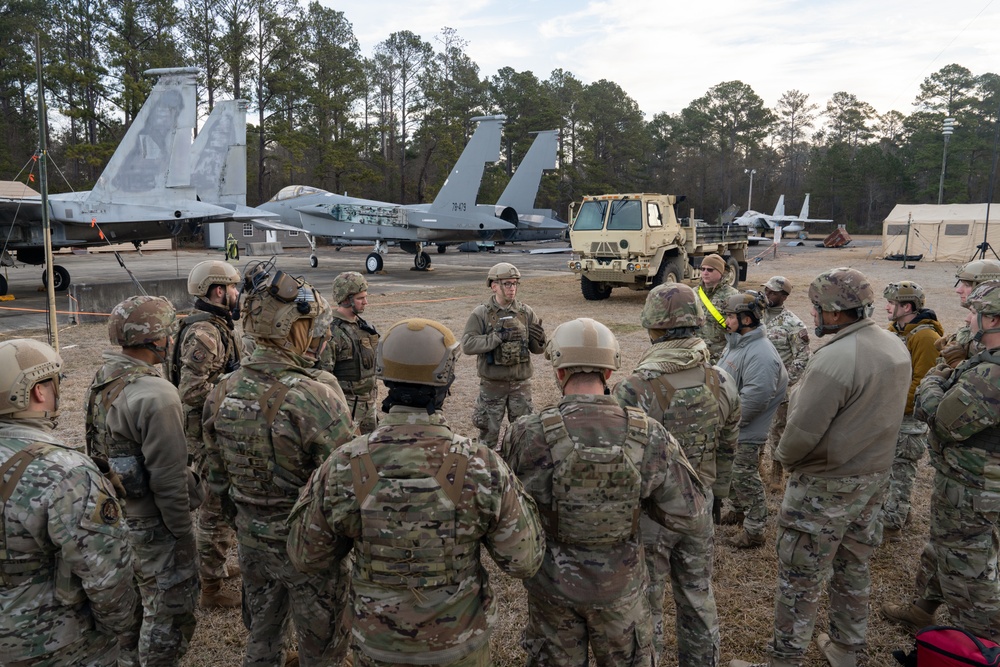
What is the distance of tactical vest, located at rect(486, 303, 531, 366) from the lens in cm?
504

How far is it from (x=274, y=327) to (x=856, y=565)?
2907mm

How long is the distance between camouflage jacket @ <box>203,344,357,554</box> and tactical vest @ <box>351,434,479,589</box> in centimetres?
67

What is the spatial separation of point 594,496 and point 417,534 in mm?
668

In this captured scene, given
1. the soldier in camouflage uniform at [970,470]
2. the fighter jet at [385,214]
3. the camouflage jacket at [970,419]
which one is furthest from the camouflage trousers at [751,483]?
the fighter jet at [385,214]

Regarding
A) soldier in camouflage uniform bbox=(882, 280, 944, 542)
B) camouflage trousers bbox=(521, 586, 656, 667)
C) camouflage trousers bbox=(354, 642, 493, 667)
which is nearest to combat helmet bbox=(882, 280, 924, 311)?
soldier in camouflage uniform bbox=(882, 280, 944, 542)

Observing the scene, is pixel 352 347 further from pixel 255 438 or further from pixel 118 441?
pixel 255 438

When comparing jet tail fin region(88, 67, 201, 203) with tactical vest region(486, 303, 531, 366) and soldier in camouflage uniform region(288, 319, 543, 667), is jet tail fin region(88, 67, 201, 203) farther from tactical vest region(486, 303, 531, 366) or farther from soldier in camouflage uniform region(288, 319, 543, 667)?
soldier in camouflage uniform region(288, 319, 543, 667)

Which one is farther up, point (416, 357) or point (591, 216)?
point (591, 216)

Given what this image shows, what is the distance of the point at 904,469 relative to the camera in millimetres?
4332

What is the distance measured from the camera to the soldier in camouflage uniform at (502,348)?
503 centimetres

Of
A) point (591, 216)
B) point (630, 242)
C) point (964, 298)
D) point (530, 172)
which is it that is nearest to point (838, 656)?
point (964, 298)

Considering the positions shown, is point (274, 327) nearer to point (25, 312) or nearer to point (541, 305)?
point (541, 305)

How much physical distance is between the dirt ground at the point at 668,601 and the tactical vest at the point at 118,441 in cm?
111

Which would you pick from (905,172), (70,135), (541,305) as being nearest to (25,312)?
(541,305)
